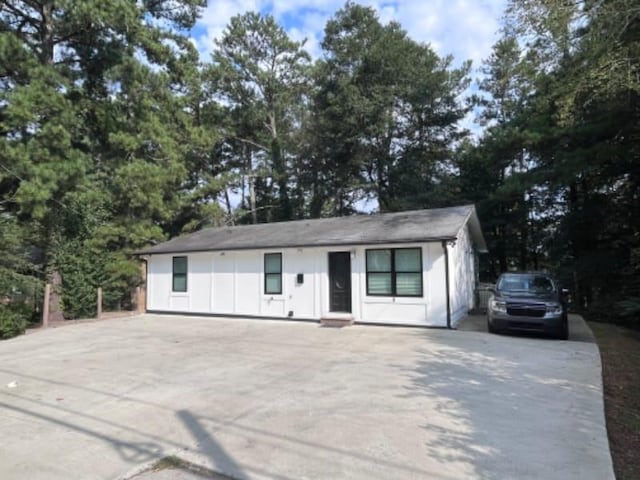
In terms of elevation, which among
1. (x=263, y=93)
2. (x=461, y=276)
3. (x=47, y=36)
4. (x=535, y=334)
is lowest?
(x=535, y=334)

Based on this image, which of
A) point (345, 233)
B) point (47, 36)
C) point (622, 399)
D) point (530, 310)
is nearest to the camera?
point (622, 399)

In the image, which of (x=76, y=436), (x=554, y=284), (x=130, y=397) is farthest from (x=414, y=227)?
(x=76, y=436)

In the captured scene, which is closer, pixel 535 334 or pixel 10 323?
pixel 535 334

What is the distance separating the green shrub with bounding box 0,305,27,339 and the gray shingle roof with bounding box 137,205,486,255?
16.6 feet

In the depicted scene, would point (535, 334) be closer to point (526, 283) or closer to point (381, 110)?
point (526, 283)

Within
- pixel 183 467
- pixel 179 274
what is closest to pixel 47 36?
pixel 179 274

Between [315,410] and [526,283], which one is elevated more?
[526,283]

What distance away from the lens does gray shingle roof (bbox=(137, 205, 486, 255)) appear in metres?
11.7

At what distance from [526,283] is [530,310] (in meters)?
1.41

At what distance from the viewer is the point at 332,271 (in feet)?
42.0

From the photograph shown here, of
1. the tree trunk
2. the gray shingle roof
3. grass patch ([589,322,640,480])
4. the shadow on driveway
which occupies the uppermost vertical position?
the tree trunk

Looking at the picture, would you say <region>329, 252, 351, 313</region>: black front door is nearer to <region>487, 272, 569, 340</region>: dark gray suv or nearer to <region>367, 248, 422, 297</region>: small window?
<region>367, 248, 422, 297</region>: small window

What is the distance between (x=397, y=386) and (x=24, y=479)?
4260mm

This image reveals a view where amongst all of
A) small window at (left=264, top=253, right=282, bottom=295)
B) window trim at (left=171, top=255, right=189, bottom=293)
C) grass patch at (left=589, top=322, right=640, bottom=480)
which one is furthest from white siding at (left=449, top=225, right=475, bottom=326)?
window trim at (left=171, top=255, right=189, bottom=293)
